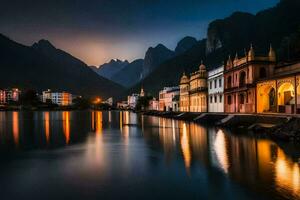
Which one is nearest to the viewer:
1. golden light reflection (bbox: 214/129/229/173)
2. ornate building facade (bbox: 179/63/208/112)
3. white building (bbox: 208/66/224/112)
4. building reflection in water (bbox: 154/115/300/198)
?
building reflection in water (bbox: 154/115/300/198)

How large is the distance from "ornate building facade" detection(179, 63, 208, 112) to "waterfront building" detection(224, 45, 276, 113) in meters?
20.1

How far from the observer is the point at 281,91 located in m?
51.0

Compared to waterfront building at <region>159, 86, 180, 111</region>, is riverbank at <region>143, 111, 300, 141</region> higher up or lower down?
lower down

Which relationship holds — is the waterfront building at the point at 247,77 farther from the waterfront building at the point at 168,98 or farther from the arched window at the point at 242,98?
the waterfront building at the point at 168,98

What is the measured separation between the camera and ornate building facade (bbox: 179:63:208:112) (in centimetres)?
9012

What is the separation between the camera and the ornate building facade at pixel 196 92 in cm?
9012

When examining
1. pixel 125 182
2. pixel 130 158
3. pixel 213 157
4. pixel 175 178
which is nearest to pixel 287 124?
pixel 213 157

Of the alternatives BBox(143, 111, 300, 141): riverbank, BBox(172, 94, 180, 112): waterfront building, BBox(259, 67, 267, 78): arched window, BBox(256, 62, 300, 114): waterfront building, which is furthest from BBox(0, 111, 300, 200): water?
BBox(172, 94, 180, 112): waterfront building

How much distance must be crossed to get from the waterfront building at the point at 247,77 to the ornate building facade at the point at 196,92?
791 inches

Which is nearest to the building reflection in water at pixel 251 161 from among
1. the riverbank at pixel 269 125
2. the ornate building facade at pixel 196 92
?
the riverbank at pixel 269 125

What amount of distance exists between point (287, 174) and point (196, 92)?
77.0 meters

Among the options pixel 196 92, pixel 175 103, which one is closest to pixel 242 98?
pixel 196 92

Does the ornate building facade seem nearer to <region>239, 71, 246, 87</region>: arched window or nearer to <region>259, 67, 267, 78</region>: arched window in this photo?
<region>239, 71, 246, 87</region>: arched window

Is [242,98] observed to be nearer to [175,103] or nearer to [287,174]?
[287,174]
